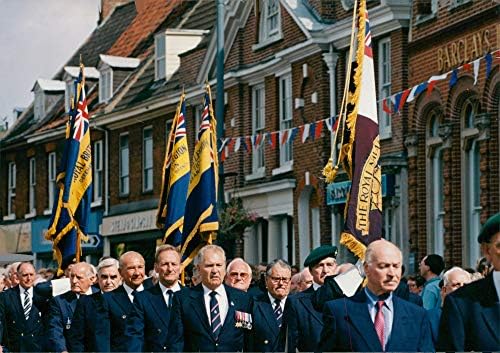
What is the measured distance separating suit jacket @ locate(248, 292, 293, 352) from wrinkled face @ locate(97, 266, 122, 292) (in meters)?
2.11

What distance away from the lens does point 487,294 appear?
789 cm

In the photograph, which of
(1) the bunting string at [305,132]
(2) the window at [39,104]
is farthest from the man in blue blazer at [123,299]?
(2) the window at [39,104]

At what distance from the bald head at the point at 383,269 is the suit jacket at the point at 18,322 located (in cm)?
826

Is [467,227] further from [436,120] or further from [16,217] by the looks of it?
[16,217]

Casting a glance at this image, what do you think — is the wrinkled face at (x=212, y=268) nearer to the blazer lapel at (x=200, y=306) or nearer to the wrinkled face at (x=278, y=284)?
the blazer lapel at (x=200, y=306)

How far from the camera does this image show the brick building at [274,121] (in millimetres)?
26703

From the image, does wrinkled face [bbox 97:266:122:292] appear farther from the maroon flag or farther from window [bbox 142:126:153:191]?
window [bbox 142:126:153:191]

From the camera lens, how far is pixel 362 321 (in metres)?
8.60

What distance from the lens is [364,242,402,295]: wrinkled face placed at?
862 cm

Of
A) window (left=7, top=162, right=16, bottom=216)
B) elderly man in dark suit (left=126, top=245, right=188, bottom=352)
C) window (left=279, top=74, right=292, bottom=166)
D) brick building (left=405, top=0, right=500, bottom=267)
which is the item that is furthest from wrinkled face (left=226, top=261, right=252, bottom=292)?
window (left=7, top=162, right=16, bottom=216)

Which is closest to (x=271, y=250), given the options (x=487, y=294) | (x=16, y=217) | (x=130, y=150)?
(x=130, y=150)

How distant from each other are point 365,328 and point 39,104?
143 feet

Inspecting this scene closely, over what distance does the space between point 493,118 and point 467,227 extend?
2.04 m

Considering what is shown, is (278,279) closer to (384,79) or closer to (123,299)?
(123,299)
